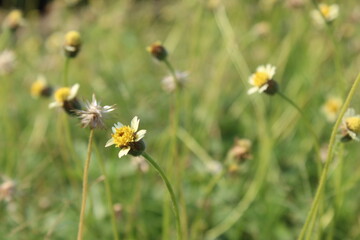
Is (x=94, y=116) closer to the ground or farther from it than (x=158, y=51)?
closer to the ground

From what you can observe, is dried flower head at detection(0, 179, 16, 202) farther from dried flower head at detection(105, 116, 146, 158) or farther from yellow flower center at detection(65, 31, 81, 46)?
dried flower head at detection(105, 116, 146, 158)

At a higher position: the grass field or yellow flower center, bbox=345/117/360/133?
the grass field

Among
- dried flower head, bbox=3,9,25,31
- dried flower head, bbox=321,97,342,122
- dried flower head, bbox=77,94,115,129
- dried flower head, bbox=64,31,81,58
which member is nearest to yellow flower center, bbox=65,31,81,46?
dried flower head, bbox=64,31,81,58

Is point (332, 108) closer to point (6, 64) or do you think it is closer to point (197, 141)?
point (197, 141)

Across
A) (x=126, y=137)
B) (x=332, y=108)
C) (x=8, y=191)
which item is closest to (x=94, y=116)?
(x=126, y=137)

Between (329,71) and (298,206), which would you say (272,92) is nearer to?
(298,206)

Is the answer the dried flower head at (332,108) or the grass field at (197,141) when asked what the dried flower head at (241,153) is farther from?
the dried flower head at (332,108)

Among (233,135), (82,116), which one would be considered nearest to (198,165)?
(233,135)

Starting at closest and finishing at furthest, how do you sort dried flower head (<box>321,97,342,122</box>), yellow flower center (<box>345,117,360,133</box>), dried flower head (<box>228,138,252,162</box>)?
yellow flower center (<box>345,117,360,133</box>) → dried flower head (<box>228,138,252,162</box>) → dried flower head (<box>321,97,342,122</box>)
